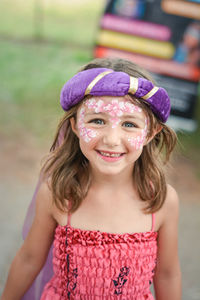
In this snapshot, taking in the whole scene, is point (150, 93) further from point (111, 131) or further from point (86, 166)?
point (86, 166)

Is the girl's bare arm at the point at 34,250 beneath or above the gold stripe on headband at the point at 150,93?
beneath

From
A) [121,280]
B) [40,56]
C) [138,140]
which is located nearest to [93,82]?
[138,140]

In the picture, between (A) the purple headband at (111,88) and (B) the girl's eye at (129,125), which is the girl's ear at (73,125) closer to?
(A) the purple headband at (111,88)

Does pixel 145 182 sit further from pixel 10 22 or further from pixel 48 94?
pixel 10 22

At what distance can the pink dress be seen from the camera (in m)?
1.87

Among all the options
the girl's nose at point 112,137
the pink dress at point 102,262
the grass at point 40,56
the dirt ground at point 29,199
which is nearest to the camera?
the girl's nose at point 112,137

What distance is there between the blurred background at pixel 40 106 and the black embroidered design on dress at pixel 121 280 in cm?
Result: 63

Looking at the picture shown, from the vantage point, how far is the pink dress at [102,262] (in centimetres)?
187

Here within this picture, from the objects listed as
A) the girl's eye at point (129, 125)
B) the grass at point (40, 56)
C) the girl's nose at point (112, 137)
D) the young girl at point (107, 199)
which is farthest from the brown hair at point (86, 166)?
the grass at point (40, 56)

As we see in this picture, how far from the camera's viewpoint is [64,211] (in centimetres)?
194

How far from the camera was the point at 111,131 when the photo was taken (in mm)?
1732

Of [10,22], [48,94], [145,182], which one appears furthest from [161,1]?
[10,22]

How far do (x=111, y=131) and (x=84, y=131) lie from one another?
13 centimetres

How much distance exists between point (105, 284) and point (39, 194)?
539mm
